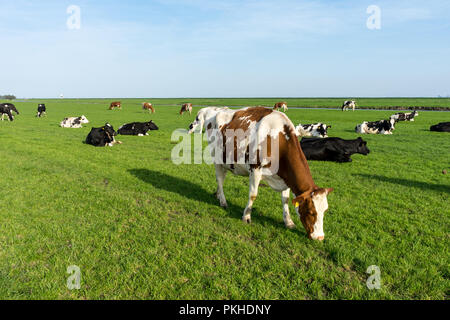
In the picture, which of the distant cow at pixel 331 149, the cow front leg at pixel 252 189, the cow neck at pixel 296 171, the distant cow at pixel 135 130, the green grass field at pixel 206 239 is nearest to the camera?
the green grass field at pixel 206 239

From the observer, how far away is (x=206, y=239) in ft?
15.9

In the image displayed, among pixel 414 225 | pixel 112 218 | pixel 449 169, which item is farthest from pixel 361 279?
pixel 449 169

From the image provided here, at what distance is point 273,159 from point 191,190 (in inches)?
132

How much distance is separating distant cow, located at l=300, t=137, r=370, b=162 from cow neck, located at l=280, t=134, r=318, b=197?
266 inches

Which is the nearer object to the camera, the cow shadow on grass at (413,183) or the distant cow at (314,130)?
the cow shadow on grass at (413,183)

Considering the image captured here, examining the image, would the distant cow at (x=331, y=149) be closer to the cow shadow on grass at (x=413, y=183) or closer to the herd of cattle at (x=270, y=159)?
the cow shadow on grass at (x=413, y=183)

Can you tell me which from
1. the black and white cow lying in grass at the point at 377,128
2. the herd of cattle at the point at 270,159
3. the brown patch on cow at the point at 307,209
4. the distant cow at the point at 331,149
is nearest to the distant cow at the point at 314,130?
the black and white cow lying in grass at the point at 377,128

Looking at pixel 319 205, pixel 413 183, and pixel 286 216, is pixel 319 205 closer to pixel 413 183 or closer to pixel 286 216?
pixel 286 216

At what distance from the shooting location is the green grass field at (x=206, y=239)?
362 centimetres

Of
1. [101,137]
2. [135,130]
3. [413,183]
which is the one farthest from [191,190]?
[135,130]

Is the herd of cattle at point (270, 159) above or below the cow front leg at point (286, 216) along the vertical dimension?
above

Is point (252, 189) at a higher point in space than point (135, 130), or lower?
lower

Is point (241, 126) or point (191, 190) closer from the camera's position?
point (241, 126)

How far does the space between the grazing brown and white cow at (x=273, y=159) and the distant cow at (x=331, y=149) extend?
6.35m
